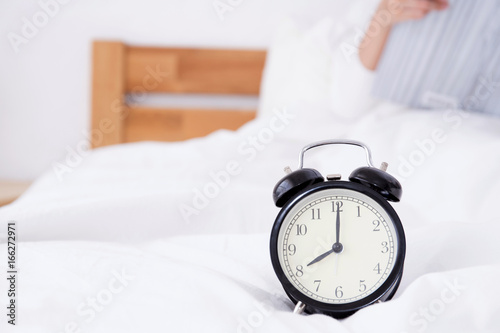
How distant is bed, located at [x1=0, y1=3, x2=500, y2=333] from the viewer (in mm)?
479

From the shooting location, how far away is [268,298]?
0.58 meters

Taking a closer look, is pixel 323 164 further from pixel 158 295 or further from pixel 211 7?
pixel 211 7

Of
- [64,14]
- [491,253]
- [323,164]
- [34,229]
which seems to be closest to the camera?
[491,253]

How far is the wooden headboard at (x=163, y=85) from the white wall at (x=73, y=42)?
0.06 metres

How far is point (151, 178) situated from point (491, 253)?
701 millimetres

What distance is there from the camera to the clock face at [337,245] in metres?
0.55

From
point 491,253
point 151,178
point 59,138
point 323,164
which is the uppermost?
point 491,253

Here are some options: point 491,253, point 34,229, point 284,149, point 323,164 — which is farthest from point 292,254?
point 284,149

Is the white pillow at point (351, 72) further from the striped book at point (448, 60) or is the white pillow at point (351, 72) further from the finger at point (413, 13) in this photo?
the finger at point (413, 13)

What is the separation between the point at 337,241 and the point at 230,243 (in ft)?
0.57

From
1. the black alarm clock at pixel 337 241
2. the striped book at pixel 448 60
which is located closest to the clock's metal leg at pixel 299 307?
the black alarm clock at pixel 337 241

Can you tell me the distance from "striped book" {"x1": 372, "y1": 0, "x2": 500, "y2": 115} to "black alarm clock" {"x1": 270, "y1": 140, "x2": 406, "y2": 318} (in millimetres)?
851

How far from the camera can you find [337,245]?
1.84ft

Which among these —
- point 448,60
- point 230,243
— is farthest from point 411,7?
point 230,243
